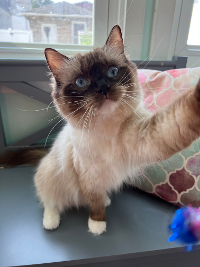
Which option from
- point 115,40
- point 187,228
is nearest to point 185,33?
point 115,40

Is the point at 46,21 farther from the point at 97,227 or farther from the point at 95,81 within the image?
the point at 97,227

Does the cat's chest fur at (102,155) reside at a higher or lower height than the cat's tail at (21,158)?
higher

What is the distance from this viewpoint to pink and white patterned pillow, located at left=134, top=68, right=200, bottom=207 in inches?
34.7

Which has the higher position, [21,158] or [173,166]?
[173,166]

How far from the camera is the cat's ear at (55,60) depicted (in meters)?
0.70

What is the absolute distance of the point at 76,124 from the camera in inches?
27.3

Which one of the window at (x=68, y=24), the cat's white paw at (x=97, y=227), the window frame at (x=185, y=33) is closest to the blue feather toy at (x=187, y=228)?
the cat's white paw at (x=97, y=227)

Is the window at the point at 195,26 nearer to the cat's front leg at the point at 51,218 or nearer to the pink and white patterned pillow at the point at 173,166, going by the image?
the pink and white patterned pillow at the point at 173,166

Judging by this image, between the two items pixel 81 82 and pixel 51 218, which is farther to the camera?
pixel 51 218

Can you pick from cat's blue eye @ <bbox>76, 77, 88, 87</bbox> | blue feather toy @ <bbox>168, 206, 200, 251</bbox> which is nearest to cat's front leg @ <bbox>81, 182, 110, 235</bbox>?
blue feather toy @ <bbox>168, 206, 200, 251</bbox>

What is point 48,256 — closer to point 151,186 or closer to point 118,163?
point 118,163

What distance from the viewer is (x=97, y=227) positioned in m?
0.83

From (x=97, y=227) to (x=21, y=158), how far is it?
76 centimetres

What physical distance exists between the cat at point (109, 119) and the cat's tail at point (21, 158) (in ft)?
1.71
